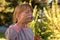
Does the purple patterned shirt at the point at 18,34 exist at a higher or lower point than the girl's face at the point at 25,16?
lower

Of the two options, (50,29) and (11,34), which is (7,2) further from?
(11,34)

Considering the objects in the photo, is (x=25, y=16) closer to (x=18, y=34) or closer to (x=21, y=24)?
(x=21, y=24)

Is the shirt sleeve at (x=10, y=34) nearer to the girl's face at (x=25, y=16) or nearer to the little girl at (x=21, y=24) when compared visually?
the little girl at (x=21, y=24)

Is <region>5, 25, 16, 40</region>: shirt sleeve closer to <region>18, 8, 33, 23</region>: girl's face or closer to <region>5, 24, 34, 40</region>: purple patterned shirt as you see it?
<region>5, 24, 34, 40</region>: purple patterned shirt

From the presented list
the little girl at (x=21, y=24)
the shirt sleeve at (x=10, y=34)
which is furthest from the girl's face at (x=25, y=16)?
the shirt sleeve at (x=10, y=34)

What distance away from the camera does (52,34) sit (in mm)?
6219

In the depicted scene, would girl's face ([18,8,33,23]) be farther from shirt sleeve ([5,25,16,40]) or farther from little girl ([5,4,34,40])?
shirt sleeve ([5,25,16,40])

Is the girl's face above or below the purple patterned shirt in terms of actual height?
above

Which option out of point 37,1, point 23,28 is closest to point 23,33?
point 23,28

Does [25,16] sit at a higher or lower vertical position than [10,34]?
higher

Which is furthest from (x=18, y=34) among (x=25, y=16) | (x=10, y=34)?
(x=25, y=16)

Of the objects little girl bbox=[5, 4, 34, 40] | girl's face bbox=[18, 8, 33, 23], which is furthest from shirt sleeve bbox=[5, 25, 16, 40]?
girl's face bbox=[18, 8, 33, 23]

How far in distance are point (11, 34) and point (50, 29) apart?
4.14 meters

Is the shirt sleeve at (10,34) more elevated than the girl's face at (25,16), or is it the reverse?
the girl's face at (25,16)
